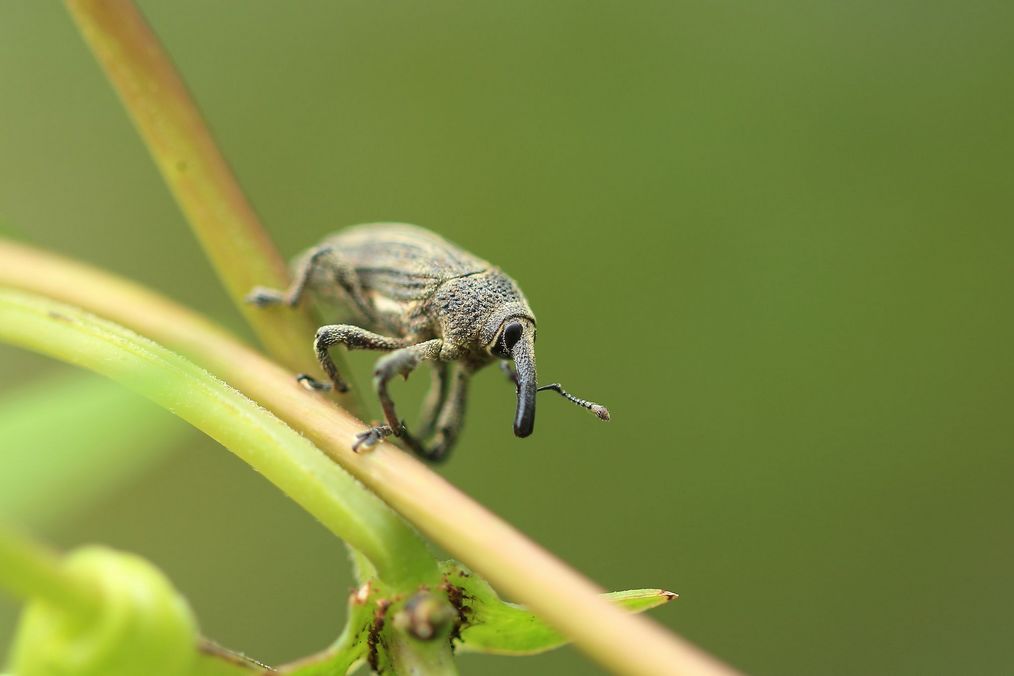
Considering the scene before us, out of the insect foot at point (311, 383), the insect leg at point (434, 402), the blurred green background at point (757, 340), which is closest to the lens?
the insect foot at point (311, 383)

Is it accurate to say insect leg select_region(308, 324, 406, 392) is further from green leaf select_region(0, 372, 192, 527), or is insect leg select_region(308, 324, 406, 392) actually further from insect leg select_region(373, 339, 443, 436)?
green leaf select_region(0, 372, 192, 527)

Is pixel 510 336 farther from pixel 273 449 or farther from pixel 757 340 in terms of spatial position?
pixel 757 340

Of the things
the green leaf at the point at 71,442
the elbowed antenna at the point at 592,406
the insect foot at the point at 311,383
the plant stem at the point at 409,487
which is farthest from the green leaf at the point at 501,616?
the elbowed antenna at the point at 592,406

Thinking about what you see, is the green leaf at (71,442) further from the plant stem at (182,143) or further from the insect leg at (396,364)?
the insect leg at (396,364)

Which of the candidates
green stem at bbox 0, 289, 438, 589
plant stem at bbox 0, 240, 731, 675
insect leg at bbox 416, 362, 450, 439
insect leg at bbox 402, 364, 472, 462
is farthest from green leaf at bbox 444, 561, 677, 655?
insect leg at bbox 416, 362, 450, 439

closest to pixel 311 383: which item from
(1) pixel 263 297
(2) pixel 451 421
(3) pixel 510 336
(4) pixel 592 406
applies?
(1) pixel 263 297
